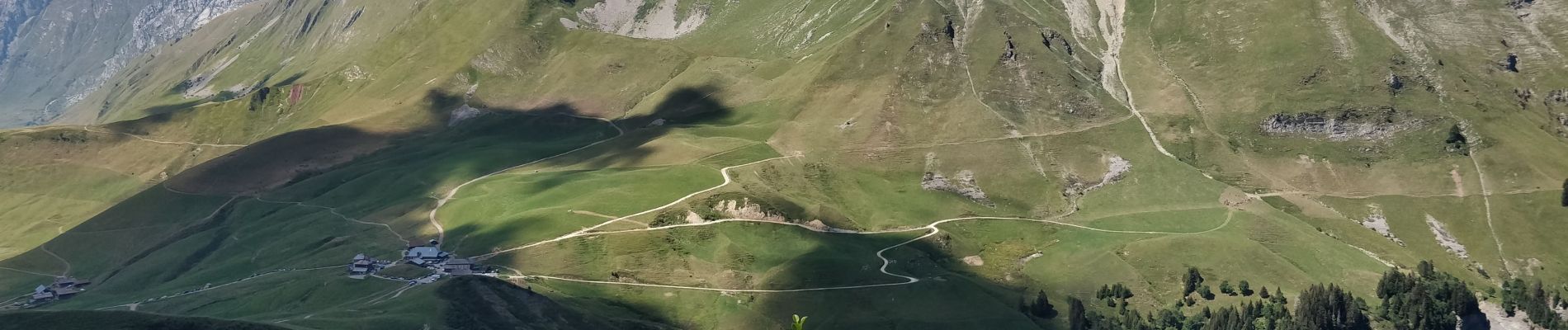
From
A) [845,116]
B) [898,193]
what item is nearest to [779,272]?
[898,193]

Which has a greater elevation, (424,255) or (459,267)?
(424,255)

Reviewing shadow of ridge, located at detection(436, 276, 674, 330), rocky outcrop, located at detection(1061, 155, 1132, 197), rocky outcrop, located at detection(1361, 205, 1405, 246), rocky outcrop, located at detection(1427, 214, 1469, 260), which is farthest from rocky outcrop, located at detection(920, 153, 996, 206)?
shadow of ridge, located at detection(436, 276, 674, 330)

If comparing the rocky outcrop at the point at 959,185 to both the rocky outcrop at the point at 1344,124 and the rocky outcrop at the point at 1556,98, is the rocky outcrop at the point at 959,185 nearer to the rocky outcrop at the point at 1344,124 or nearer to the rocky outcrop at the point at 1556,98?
the rocky outcrop at the point at 1344,124

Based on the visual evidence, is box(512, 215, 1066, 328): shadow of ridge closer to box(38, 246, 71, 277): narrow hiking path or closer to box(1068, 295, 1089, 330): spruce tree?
box(1068, 295, 1089, 330): spruce tree

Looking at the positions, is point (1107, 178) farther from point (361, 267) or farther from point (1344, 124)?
point (361, 267)

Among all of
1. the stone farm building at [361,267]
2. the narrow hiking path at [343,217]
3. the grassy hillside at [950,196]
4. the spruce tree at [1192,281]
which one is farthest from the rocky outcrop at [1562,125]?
the stone farm building at [361,267]

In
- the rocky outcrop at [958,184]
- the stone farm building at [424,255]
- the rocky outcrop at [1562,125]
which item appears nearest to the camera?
the stone farm building at [424,255]

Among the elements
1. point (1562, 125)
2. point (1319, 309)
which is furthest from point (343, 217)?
point (1562, 125)

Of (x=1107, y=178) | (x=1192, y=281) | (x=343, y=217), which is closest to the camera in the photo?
(x=1192, y=281)
